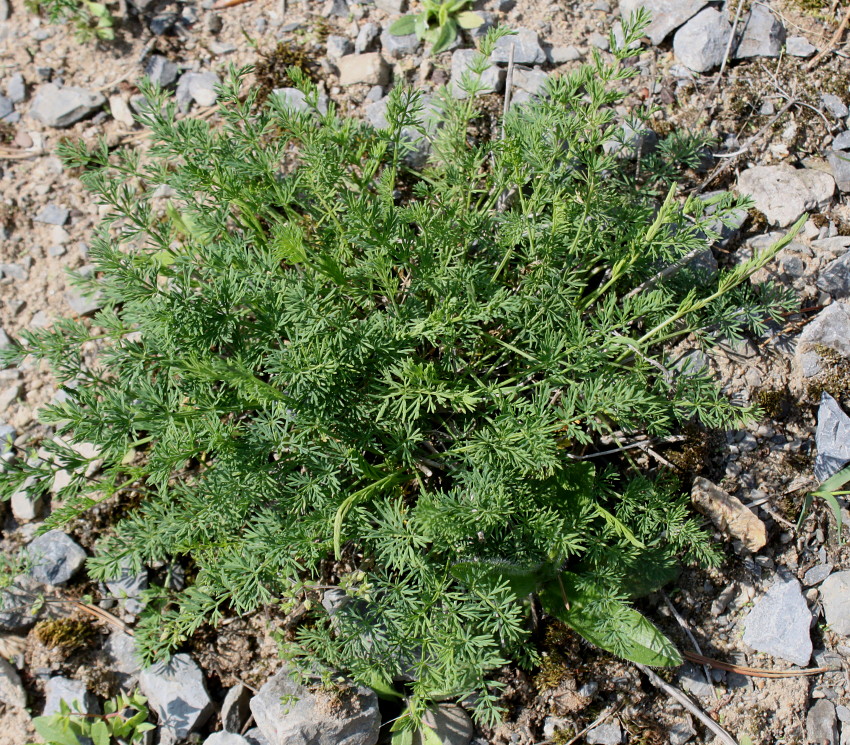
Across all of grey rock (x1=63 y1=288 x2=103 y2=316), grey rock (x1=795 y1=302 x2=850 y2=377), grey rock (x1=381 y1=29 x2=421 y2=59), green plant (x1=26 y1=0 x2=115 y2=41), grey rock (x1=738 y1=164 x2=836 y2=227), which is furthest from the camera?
green plant (x1=26 y1=0 x2=115 y2=41)

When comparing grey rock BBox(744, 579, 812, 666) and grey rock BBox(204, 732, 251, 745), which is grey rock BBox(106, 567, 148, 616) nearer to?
grey rock BBox(204, 732, 251, 745)

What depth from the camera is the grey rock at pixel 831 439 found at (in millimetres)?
3330

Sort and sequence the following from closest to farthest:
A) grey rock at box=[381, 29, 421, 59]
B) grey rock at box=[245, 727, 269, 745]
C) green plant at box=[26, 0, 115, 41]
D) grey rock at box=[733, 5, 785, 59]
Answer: grey rock at box=[245, 727, 269, 745] → grey rock at box=[733, 5, 785, 59] → grey rock at box=[381, 29, 421, 59] → green plant at box=[26, 0, 115, 41]

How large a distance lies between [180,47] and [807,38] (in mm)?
3563

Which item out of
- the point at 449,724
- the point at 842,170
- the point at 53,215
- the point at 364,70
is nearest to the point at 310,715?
the point at 449,724

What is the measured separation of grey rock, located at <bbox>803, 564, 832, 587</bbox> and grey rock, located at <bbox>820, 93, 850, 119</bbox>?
2.34m

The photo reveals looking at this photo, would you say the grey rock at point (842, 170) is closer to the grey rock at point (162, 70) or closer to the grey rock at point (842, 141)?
the grey rock at point (842, 141)

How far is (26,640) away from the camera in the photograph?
11.0 feet

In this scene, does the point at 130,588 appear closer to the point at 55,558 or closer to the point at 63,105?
the point at 55,558

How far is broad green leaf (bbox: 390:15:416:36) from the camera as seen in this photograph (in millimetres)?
4047

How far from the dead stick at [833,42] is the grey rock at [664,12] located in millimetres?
666

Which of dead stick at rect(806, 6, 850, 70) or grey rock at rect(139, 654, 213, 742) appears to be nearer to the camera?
grey rock at rect(139, 654, 213, 742)

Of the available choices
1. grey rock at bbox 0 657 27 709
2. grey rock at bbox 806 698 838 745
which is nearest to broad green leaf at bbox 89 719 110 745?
grey rock at bbox 0 657 27 709

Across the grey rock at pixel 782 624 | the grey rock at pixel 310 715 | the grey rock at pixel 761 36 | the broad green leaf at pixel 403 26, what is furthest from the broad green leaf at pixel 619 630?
the broad green leaf at pixel 403 26
